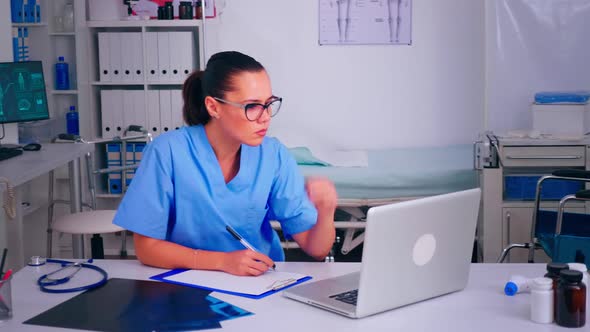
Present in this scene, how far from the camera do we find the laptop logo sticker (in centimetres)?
164

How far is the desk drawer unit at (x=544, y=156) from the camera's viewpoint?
13.1 feet

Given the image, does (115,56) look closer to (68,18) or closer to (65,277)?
(68,18)

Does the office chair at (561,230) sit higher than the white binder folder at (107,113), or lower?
lower

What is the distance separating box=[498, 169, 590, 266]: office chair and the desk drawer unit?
1.48 feet

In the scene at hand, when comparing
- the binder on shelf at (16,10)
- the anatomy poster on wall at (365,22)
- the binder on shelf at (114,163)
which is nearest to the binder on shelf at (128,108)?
the binder on shelf at (114,163)

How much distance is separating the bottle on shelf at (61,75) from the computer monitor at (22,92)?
818 millimetres

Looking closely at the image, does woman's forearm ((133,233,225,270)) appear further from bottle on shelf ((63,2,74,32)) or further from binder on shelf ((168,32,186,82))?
bottle on shelf ((63,2,74,32))

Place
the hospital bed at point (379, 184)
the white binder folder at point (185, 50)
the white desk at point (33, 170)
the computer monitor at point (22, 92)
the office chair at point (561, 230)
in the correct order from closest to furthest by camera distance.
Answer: the office chair at point (561, 230), the white desk at point (33, 170), the computer monitor at point (22, 92), the hospital bed at point (379, 184), the white binder folder at point (185, 50)

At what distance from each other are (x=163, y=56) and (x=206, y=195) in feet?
9.17

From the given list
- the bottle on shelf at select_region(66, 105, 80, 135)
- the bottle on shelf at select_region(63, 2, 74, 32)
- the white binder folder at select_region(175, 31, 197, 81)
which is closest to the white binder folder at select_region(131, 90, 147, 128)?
the white binder folder at select_region(175, 31, 197, 81)

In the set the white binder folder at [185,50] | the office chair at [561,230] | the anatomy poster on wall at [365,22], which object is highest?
the anatomy poster on wall at [365,22]

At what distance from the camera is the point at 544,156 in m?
4.01

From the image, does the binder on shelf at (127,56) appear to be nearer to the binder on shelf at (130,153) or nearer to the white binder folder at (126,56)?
the white binder folder at (126,56)

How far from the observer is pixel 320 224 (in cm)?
218
